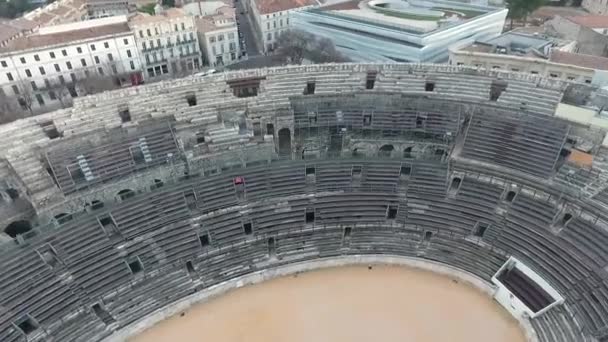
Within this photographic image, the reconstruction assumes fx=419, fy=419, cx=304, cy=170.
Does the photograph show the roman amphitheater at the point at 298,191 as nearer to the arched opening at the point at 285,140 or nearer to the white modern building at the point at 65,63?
the arched opening at the point at 285,140

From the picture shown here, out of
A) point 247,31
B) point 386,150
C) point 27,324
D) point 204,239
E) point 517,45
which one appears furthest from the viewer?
point 247,31

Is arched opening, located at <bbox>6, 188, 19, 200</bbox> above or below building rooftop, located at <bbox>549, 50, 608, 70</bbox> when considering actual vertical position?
below

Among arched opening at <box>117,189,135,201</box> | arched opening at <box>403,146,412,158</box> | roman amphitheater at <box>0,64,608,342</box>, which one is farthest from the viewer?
arched opening at <box>403,146,412,158</box>

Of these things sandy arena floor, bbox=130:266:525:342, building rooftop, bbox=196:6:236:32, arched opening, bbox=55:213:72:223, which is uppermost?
building rooftop, bbox=196:6:236:32

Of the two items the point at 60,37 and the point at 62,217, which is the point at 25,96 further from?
the point at 62,217

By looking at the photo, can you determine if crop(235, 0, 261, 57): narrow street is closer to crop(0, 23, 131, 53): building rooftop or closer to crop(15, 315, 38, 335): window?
crop(0, 23, 131, 53): building rooftop

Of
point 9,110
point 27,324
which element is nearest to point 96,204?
point 27,324

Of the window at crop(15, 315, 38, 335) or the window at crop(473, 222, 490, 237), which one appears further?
the window at crop(473, 222, 490, 237)

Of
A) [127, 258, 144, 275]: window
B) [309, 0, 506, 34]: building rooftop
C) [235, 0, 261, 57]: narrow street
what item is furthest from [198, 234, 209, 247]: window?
[235, 0, 261, 57]: narrow street
